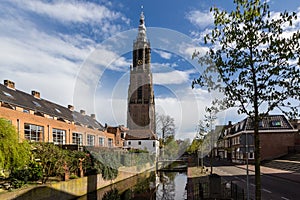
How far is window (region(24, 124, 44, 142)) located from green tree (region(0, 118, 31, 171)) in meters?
12.2

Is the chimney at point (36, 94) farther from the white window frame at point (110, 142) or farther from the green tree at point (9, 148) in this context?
the green tree at point (9, 148)

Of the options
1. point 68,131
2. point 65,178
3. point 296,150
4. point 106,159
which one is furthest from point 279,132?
point 65,178

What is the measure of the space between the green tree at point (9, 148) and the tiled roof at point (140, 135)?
176 ft

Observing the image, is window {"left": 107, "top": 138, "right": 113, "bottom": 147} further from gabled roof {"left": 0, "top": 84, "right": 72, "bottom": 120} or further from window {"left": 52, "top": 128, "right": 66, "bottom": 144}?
window {"left": 52, "top": 128, "right": 66, "bottom": 144}

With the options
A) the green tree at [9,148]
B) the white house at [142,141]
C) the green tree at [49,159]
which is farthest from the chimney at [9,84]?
the white house at [142,141]

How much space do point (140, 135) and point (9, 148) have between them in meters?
55.5

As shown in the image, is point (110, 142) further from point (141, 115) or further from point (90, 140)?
point (141, 115)

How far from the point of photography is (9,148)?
13727 millimetres

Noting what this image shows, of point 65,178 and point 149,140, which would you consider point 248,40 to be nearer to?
point 65,178

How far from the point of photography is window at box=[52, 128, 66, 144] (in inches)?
1222

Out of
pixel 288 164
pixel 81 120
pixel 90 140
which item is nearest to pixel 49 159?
pixel 90 140

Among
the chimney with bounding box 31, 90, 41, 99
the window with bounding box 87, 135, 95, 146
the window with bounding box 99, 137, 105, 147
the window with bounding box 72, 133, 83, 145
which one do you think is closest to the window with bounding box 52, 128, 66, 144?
the window with bounding box 72, 133, 83, 145

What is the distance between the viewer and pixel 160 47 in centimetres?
1936

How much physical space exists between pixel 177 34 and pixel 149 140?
53555mm
